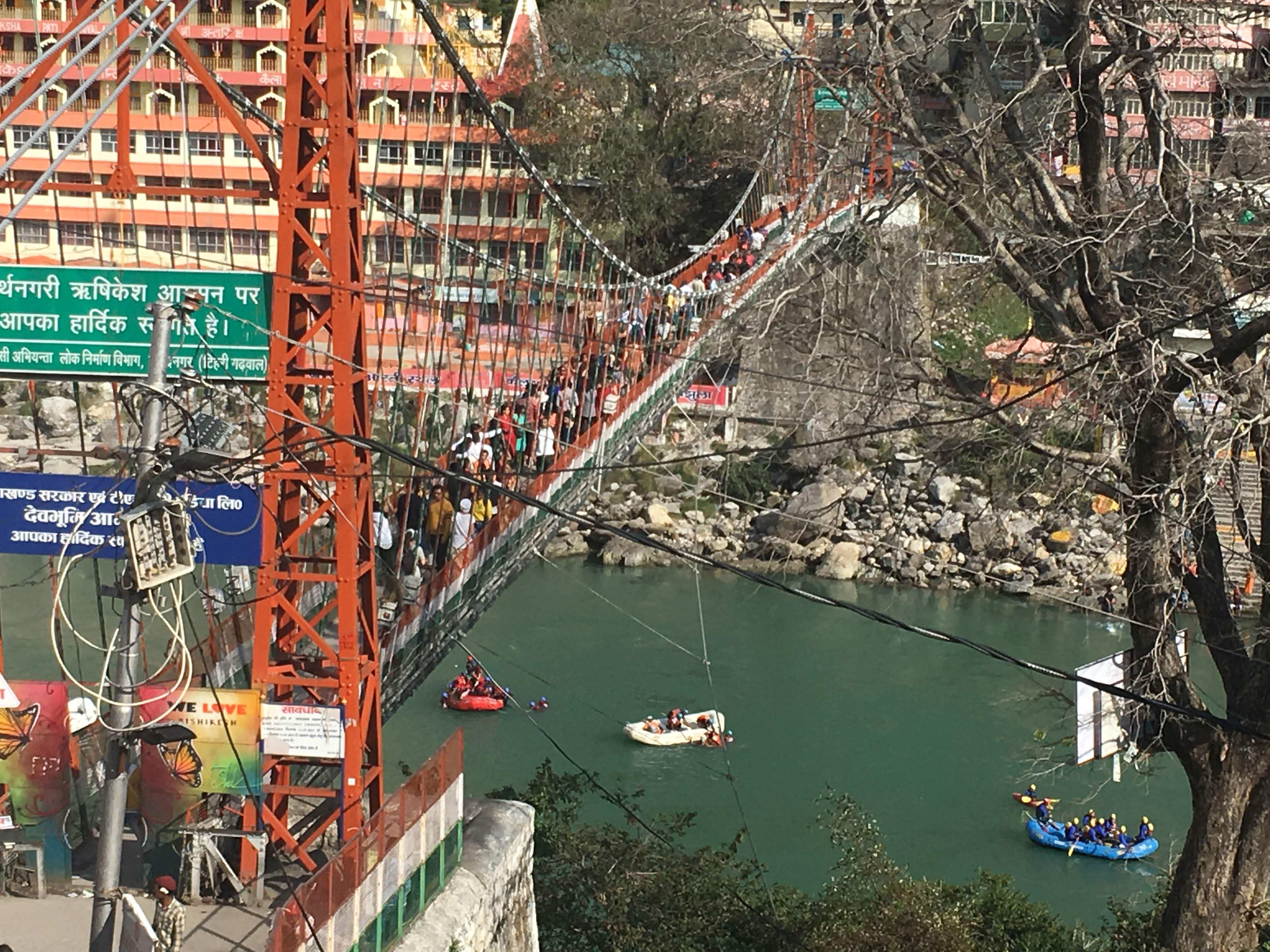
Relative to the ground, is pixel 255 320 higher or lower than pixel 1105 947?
higher

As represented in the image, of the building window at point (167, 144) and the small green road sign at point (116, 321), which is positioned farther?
the building window at point (167, 144)

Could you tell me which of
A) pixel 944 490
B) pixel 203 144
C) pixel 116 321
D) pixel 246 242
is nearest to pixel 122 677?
pixel 116 321

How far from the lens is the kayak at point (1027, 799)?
39.8 feet

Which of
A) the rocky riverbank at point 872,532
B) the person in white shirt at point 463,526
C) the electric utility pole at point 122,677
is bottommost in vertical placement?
the rocky riverbank at point 872,532

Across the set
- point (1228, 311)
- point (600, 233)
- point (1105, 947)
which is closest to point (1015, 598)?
point (600, 233)

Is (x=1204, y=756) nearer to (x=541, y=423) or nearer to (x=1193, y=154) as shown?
(x=1193, y=154)

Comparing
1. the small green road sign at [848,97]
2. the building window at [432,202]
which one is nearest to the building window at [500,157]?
the building window at [432,202]

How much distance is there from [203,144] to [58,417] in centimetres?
491

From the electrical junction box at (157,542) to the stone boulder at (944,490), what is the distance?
17.2 m

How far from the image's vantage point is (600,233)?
23.0 metres

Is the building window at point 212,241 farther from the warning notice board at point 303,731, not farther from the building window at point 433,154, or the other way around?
the warning notice board at point 303,731

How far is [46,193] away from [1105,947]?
48.2 ft

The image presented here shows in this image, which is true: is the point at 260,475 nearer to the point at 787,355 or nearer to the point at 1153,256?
the point at 1153,256

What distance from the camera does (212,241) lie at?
2005cm
